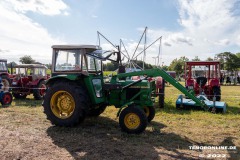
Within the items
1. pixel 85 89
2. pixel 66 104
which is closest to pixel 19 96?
pixel 66 104

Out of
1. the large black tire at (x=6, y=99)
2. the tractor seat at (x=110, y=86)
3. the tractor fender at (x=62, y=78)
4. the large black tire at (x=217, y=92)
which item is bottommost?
the large black tire at (x=6, y=99)

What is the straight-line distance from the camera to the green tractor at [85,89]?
641 cm

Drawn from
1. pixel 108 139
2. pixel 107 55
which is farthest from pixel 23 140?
pixel 107 55

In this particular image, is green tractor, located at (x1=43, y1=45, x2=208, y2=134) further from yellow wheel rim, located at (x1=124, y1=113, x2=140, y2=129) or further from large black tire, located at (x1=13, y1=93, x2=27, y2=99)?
large black tire, located at (x1=13, y1=93, x2=27, y2=99)

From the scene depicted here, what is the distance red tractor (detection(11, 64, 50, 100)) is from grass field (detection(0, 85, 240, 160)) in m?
5.29

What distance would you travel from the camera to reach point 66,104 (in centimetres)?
675

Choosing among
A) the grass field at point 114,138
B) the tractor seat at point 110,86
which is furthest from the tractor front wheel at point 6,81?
the tractor seat at point 110,86

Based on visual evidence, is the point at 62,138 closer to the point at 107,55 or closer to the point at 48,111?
the point at 48,111

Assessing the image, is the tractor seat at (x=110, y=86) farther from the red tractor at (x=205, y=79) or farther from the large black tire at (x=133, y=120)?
the red tractor at (x=205, y=79)

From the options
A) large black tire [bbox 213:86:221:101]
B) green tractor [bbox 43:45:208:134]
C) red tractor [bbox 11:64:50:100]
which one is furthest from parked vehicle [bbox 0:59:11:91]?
large black tire [bbox 213:86:221:101]

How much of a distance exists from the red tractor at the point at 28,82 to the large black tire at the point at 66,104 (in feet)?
22.6

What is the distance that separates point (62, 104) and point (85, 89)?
2.38ft

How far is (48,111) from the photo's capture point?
678 cm

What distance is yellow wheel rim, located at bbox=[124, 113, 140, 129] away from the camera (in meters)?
6.11
